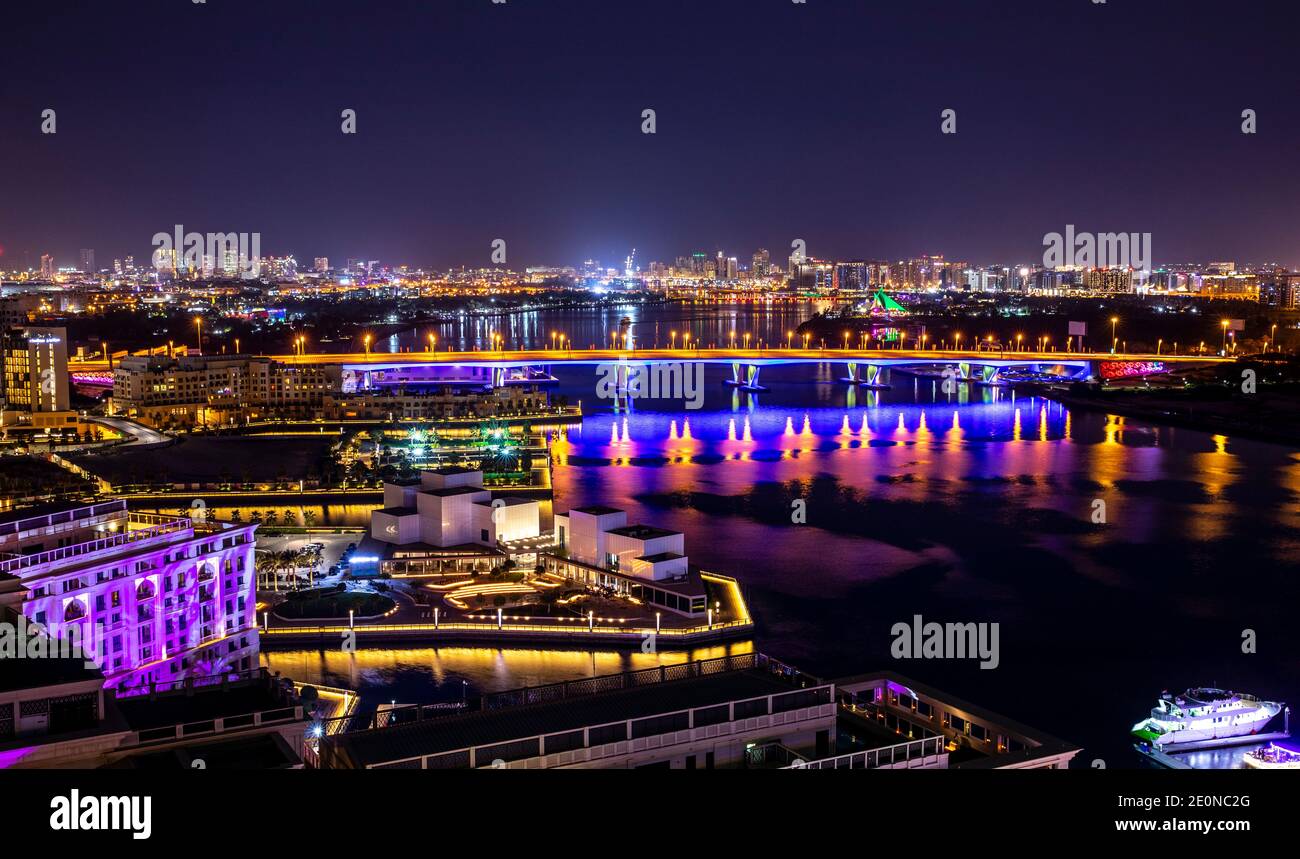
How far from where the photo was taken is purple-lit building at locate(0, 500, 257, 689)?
4.46m

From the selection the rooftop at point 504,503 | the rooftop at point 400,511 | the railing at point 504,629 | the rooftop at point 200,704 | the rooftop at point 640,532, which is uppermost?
the rooftop at point 200,704

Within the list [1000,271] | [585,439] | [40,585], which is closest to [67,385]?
[585,439]

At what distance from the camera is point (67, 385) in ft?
49.3

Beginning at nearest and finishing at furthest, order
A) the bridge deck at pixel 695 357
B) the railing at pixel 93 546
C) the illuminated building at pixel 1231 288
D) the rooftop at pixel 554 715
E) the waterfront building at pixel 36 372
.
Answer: the rooftop at pixel 554 715 → the railing at pixel 93 546 → the waterfront building at pixel 36 372 → the bridge deck at pixel 695 357 → the illuminated building at pixel 1231 288

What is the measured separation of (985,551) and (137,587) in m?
5.61

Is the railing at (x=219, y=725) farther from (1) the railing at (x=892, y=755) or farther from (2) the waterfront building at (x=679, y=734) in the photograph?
(1) the railing at (x=892, y=755)

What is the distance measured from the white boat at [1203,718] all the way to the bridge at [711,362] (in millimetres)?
13759

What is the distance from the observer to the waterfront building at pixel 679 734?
2416mm

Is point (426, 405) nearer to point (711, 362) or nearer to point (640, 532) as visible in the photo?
point (711, 362)

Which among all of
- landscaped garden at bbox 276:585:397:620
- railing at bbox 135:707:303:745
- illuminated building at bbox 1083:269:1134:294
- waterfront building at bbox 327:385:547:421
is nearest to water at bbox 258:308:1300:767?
landscaped garden at bbox 276:585:397:620

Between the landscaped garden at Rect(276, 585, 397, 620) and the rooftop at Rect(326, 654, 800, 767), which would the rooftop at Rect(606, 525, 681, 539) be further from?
the rooftop at Rect(326, 654, 800, 767)

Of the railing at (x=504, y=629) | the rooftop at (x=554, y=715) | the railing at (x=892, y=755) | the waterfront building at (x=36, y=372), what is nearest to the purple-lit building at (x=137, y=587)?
the railing at (x=504, y=629)
